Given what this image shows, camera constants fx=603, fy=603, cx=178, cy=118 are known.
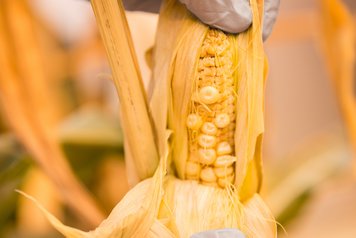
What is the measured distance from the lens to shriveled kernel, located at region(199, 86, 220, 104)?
0.78ft

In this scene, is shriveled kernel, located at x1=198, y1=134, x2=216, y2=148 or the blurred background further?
the blurred background

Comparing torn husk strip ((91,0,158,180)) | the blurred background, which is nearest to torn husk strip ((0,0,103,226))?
the blurred background

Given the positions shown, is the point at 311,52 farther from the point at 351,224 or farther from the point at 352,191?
the point at 351,224

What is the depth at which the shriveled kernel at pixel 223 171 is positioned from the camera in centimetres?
25

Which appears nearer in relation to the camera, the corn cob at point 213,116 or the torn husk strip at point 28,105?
the corn cob at point 213,116

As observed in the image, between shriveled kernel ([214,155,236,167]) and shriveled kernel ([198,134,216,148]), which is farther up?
shriveled kernel ([198,134,216,148])

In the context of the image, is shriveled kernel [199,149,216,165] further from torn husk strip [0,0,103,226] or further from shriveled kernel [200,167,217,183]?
torn husk strip [0,0,103,226]

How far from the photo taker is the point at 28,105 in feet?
1.57

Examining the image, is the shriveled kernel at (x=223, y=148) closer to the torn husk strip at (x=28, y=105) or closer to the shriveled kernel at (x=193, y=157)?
the shriveled kernel at (x=193, y=157)

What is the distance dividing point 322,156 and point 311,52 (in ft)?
1.40

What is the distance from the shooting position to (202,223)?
24 centimetres

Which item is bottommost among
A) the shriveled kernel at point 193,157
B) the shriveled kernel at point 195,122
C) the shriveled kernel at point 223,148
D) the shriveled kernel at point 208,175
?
the shriveled kernel at point 208,175

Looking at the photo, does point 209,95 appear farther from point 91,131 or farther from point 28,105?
point 91,131

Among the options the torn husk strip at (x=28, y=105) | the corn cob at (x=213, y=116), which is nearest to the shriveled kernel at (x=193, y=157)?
the corn cob at (x=213, y=116)
